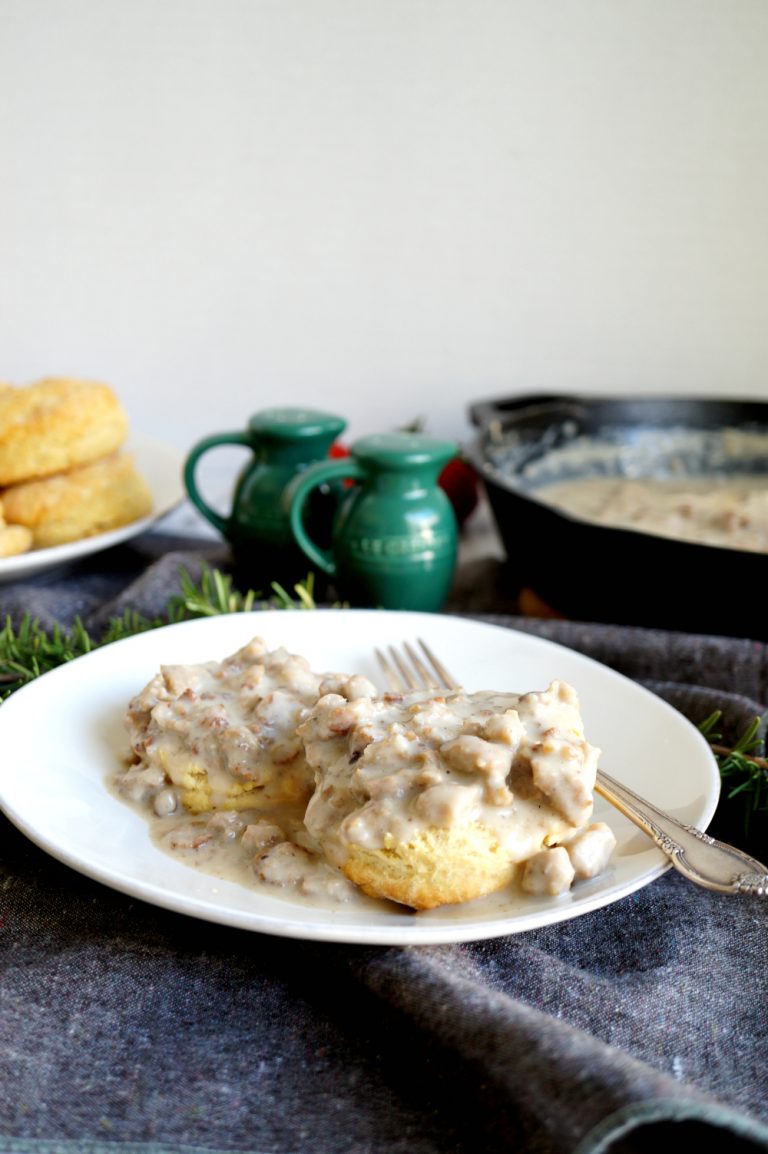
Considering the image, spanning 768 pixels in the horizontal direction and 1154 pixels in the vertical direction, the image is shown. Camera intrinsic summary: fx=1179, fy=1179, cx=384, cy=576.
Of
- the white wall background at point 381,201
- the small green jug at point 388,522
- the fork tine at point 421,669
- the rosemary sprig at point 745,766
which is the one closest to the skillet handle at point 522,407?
the white wall background at point 381,201

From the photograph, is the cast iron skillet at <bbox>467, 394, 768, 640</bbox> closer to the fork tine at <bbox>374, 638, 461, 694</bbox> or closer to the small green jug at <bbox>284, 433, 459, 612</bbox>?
the small green jug at <bbox>284, 433, 459, 612</bbox>

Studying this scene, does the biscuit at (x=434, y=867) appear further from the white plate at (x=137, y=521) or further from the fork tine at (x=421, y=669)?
the white plate at (x=137, y=521)

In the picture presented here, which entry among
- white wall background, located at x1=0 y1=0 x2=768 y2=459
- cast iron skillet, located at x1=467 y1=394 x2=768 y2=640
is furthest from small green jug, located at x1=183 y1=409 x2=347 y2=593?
white wall background, located at x1=0 y1=0 x2=768 y2=459

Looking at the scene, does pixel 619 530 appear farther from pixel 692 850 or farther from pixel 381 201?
pixel 381 201

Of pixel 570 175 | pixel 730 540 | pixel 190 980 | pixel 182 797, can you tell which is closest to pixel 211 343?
pixel 570 175

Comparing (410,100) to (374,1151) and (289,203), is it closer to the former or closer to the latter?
(289,203)
